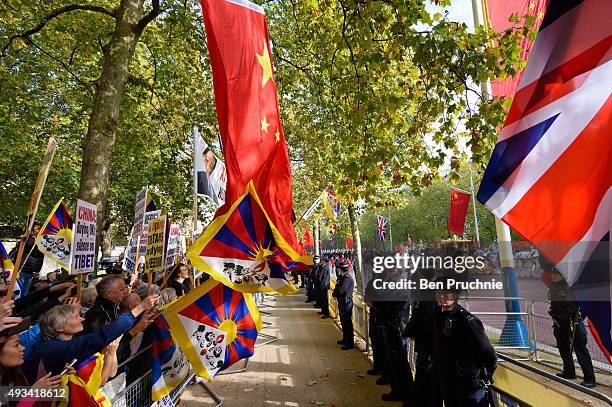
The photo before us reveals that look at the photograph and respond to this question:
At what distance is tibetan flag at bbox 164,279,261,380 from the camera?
197 inches

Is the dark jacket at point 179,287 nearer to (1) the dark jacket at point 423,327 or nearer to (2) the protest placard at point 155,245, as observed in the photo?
(2) the protest placard at point 155,245

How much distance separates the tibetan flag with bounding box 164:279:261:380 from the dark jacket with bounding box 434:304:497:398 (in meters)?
2.40

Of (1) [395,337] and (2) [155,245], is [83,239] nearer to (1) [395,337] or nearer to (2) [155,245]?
(2) [155,245]

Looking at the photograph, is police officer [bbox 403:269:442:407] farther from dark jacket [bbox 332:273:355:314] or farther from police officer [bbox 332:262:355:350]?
dark jacket [bbox 332:273:355:314]

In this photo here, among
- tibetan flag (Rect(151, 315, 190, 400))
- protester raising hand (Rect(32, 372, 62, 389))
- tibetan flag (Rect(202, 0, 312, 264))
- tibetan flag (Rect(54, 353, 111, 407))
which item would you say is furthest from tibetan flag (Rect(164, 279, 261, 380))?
protester raising hand (Rect(32, 372, 62, 389))

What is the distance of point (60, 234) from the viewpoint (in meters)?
7.22

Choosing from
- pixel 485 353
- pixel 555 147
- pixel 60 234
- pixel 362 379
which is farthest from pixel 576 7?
pixel 60 234

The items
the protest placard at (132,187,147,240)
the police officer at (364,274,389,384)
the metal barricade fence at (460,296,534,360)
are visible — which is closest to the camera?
the protest placard at (132,187,147,240)

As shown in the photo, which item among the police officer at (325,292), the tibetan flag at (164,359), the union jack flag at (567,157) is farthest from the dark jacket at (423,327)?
the police officer at (325,292)

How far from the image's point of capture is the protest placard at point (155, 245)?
5.67 metres

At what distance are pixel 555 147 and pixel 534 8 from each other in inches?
170

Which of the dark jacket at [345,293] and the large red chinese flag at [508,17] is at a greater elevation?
the large red chinese flag at [508,17]

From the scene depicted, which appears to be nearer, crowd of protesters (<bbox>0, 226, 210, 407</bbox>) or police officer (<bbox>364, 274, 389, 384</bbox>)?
crowd of protesters (<bbox>0, 226, 210, 407</bbox>)

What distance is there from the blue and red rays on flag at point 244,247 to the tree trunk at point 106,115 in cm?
379
